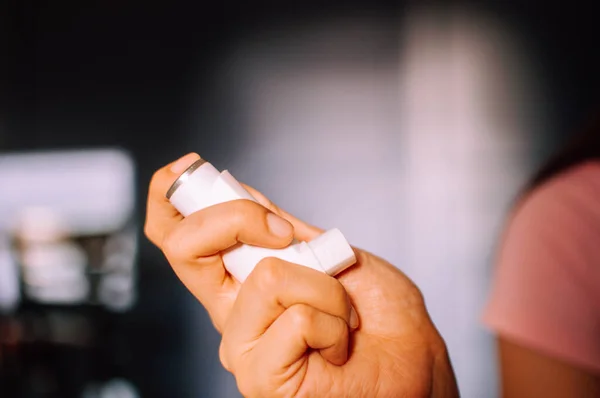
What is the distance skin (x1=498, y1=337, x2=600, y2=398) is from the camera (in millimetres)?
410

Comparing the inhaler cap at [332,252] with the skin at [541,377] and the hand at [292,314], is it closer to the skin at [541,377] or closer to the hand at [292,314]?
the hand at [292,314]

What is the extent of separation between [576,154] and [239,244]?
0.33 meters

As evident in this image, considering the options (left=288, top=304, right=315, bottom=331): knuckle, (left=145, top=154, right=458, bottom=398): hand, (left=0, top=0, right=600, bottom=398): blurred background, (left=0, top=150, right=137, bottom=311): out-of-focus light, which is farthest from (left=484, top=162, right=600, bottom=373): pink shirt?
(left=0, top=150, right=137, bottom=311): out-of-focus light

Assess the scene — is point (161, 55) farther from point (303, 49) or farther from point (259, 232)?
point (259, 232)

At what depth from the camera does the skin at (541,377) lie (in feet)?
1.35

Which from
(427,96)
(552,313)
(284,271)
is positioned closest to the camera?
(284,271)

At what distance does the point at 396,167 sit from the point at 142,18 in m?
0.91

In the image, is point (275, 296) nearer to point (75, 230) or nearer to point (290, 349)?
point (290, 349)

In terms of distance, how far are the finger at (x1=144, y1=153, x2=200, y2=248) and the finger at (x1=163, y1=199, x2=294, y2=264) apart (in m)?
0.03

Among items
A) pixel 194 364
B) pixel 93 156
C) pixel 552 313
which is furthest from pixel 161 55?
pixel 552 313

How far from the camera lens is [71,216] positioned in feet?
5.73

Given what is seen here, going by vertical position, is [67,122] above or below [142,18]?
below

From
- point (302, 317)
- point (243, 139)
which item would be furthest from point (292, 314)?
point (243, 139)

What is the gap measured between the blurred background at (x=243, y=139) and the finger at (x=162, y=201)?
45.1 inches
